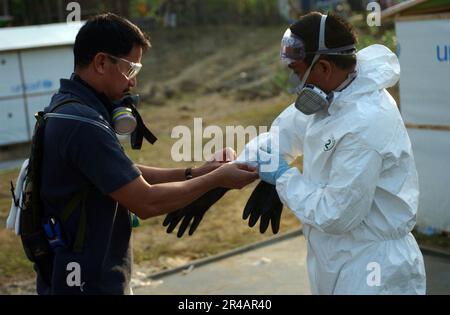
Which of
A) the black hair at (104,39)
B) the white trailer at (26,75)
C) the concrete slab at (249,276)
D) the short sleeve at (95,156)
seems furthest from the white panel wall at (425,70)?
the white trailer at (26,75)

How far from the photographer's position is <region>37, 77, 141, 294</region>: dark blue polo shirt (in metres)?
3.02

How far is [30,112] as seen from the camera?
1400 cm

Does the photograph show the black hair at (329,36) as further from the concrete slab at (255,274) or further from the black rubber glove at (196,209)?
the concrete slab at (255,274)

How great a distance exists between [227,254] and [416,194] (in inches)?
148

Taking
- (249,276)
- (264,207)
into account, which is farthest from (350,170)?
(249,276)

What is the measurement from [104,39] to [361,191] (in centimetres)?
126

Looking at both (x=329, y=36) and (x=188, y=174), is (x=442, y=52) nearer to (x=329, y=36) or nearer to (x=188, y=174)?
(x=188, y=174)

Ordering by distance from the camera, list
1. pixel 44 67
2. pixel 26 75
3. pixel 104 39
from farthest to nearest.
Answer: pixel 44 67 < pixel 26 75 < pixel 104 39

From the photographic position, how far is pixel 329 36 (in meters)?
3.23

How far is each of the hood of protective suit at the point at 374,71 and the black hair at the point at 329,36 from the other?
0.07 m

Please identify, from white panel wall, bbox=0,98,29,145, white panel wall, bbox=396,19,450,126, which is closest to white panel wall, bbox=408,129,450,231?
white panel wall, bbox=396,19,450,126

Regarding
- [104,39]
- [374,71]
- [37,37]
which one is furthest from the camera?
[37,37]

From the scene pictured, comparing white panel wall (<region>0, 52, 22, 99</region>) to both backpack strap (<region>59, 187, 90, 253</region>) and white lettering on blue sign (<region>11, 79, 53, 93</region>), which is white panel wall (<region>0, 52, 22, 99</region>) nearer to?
white lettering on blue sign (<region>11, 79, 53, 93</region>)
